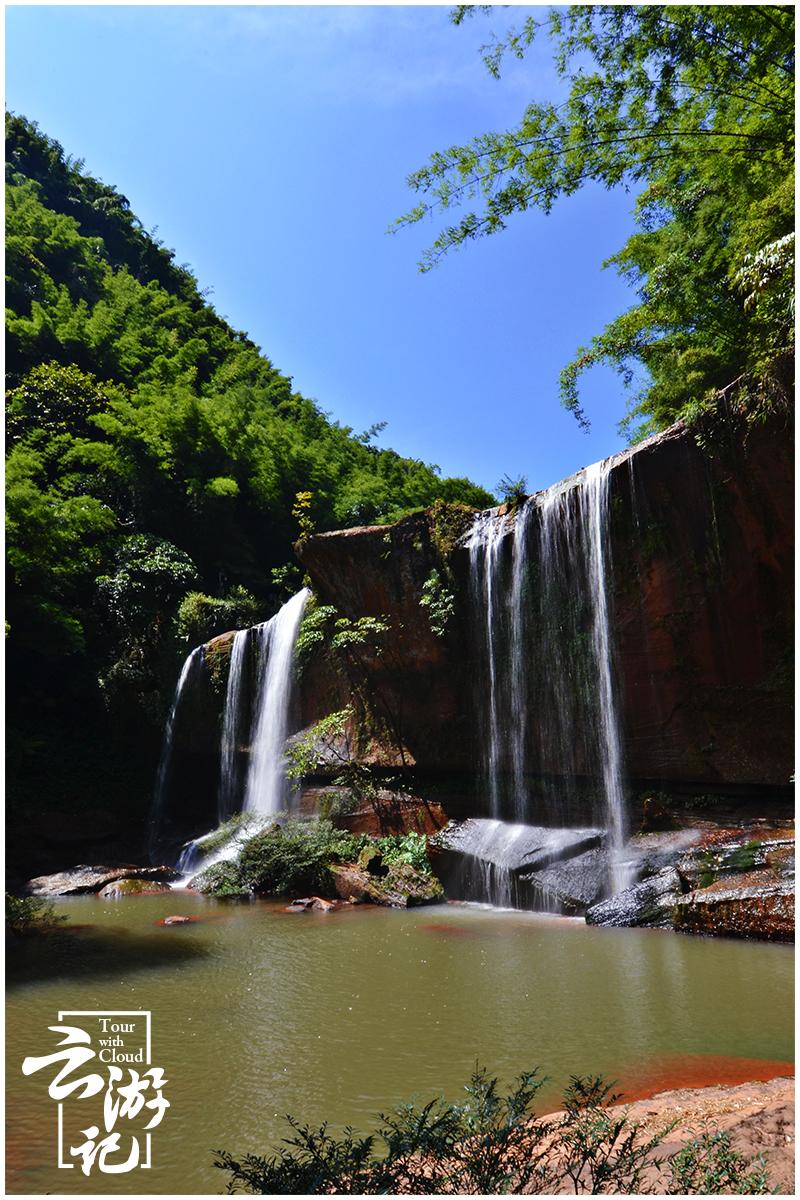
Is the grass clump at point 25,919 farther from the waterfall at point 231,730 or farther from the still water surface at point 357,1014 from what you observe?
the waterfall at point 231,730

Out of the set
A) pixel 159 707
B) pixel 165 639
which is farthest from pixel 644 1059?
pixel 165 639

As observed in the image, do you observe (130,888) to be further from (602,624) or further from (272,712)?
(602,624)

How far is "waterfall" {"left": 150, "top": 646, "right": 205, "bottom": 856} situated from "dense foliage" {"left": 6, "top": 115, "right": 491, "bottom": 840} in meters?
0.41

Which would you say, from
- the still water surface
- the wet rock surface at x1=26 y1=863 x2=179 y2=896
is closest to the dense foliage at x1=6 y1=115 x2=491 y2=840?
the wet rock surface at x1=26 y1=863 x2=179 y2=896

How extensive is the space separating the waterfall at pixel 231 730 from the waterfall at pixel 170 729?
3.67ft

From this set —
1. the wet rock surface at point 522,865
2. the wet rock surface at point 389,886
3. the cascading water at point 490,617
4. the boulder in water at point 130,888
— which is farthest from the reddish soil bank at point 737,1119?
the boulder in water at point 130,888

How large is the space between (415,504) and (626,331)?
16.9 metres

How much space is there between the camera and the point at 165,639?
17953mm

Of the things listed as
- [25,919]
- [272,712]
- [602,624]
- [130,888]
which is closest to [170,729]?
[272,712]

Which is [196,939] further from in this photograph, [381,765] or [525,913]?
[381,765]

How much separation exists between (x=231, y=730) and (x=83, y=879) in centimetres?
499

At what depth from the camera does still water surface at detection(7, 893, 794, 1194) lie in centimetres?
330

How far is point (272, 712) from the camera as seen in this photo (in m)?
15.3

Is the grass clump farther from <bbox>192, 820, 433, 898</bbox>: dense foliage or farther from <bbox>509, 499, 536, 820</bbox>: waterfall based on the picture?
<bbox>509, 499, 536, 820</bbox>: waterfall
